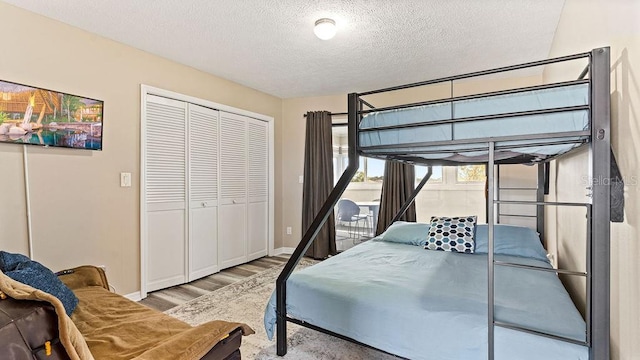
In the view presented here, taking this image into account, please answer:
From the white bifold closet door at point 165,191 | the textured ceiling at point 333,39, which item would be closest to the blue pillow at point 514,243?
the textured ceiling at point 333,39

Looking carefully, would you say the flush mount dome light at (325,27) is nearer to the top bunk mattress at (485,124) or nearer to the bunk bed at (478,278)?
the bunk bed at (478,278)

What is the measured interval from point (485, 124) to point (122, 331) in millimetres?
1960

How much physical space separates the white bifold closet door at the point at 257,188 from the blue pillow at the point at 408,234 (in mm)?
1968

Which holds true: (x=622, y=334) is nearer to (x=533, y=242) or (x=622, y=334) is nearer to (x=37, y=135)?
(x=533, y=242)

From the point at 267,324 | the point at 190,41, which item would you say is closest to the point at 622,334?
the point at 267,324

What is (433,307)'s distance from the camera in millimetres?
1512

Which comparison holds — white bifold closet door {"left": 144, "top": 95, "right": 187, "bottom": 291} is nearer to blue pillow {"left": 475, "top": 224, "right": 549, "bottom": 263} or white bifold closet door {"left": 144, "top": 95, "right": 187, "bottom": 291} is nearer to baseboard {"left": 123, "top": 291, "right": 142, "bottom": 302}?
baseboard {"left": 123, "top": 291, "right": 142, "bottom": 302}

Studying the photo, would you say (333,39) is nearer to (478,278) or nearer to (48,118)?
(478,278)

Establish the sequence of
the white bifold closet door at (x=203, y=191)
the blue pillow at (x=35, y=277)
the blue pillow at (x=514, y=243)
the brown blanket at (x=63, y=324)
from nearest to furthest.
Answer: the brown blanket at (x=63, y=324) → the blue pillow at (x=35, y=277) → the blue pillow at (x=514, y=243) → the white bifold closet door at (x=203, y=191)

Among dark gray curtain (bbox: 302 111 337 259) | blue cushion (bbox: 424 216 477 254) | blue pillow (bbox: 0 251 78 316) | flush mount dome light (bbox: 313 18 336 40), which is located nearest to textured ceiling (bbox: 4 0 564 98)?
flush mount dome light (bbox: 313 18 336 40)

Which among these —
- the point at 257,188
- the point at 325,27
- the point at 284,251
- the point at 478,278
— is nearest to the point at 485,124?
the point at 478,278

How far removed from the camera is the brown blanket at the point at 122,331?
3.07 feet

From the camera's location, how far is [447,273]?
2.06 meters

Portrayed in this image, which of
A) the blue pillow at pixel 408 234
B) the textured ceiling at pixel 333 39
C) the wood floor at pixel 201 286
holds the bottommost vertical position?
the wood floor at pixel 201 286
